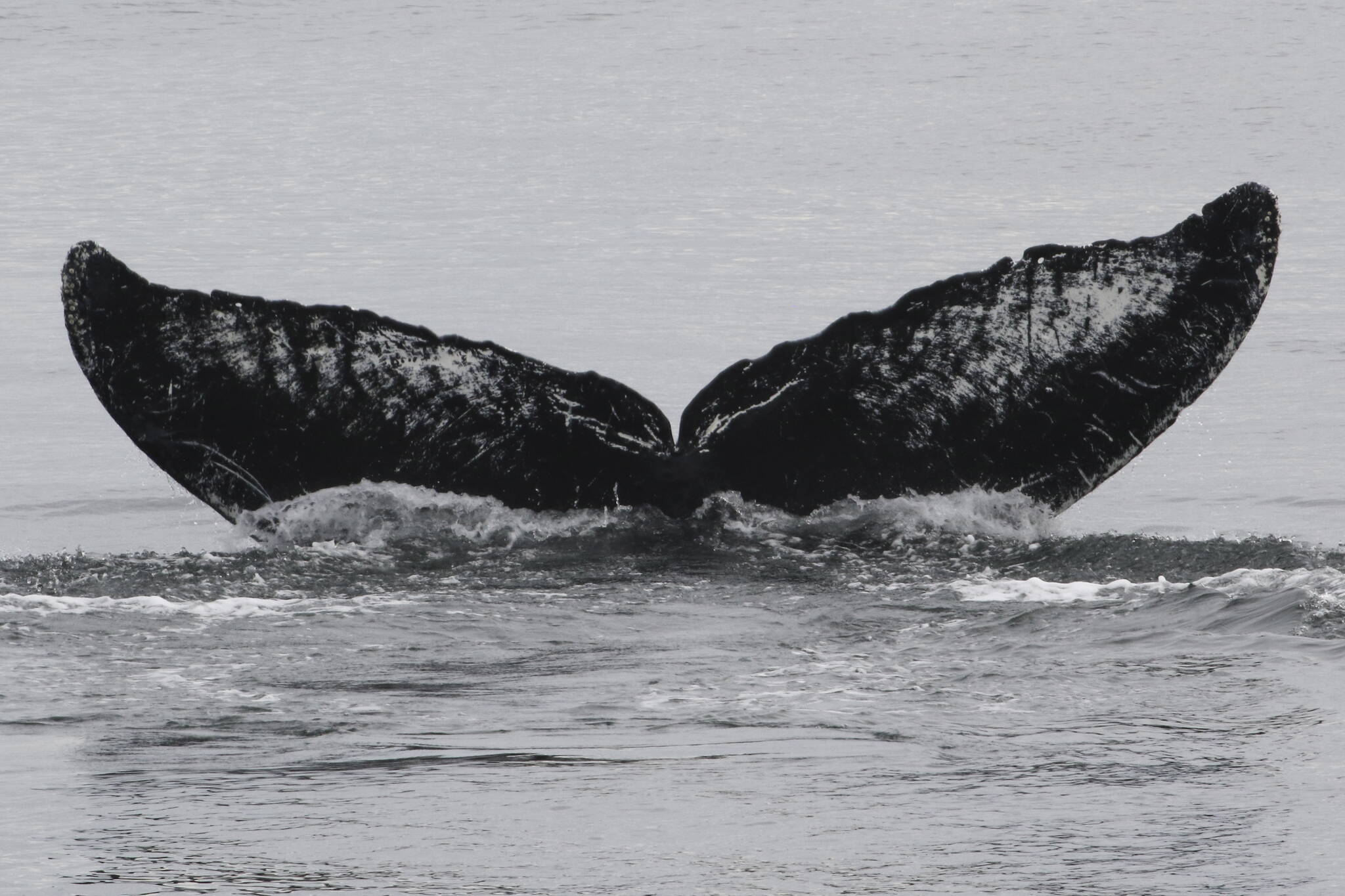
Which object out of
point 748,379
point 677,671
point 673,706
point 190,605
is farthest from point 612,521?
point 673,706

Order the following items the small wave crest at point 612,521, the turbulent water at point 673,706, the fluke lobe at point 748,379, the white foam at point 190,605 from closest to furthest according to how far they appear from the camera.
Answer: the turbulent water at point 673,706 < the white foam at point 190,605 < the fluke lobe at point 748,379 < the small wave crest at point 612,521

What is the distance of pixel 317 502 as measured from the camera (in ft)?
30.9

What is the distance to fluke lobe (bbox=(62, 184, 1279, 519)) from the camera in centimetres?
912

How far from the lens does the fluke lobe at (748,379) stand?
9117mm

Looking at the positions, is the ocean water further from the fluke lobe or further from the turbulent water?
the fluke lobe

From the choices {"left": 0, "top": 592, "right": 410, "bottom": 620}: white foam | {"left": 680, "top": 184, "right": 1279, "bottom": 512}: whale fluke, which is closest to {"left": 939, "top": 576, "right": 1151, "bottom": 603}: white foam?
{"left": 680, "top": 184, "right": 1279, "bottom": 512}: whale fluke

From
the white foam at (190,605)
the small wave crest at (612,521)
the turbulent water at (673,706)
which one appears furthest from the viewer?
the small wave crest at (612,521)

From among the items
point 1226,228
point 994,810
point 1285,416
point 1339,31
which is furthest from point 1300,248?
point 1339,31

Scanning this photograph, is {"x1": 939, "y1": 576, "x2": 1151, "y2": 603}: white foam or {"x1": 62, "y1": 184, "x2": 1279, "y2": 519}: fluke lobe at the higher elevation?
{"x1": 62, "y1": 184, "x2": 1279, "y2": 519}: fluke lobe

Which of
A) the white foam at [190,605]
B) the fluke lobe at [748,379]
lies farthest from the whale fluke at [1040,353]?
the white foam at [190,605]

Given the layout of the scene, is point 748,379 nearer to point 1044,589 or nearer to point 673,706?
point 1044,589

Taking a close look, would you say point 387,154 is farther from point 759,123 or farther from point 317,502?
point 317,502

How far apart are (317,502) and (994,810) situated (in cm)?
430

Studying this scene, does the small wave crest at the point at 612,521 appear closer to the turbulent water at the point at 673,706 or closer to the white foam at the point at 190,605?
A: the turbulent water at the point at 673,706
